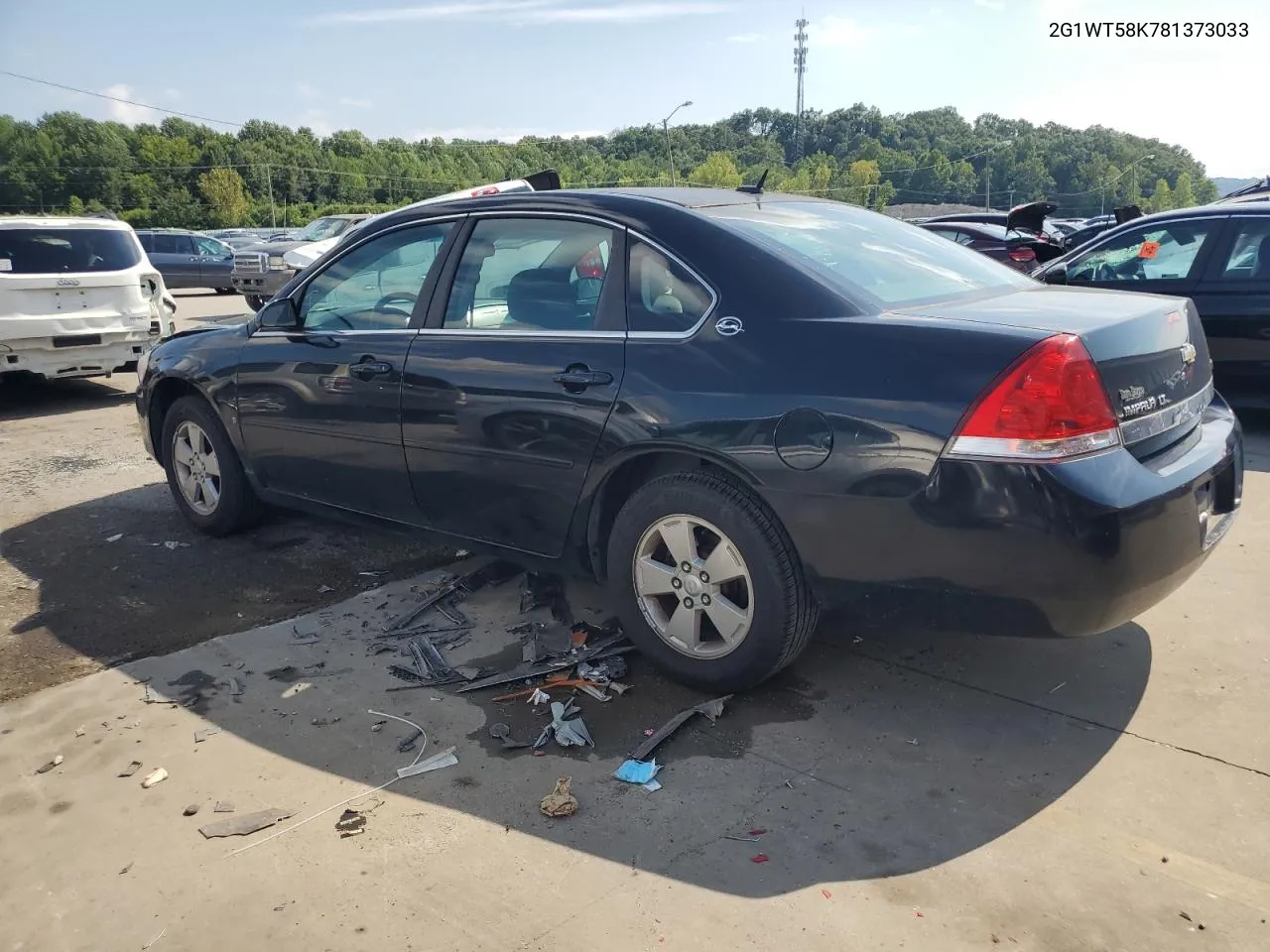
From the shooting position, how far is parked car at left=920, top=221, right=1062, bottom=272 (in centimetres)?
1116

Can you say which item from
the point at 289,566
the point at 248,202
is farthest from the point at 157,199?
the point at 289,566

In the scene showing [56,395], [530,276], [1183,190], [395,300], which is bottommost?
[1183,190]

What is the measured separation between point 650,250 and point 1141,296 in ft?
5.75

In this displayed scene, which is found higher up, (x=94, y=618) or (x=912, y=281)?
(x=912, y=281)

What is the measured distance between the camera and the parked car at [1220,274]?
23.3ft

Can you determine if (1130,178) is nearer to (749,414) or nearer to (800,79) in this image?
(800,79)

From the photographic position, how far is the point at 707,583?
346 cm

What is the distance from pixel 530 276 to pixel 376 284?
970 mm

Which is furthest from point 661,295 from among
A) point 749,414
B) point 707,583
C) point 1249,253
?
point 1249,253

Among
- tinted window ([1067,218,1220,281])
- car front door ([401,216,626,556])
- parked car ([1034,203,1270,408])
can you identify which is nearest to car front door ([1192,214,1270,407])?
parked car ([1034,203,1270,408])

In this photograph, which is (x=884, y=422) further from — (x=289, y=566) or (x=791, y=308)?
(x=289, y=566)

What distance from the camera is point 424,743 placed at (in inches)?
133

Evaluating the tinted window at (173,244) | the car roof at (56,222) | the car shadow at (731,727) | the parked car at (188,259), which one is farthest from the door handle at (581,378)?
the tinted window at (173,244)

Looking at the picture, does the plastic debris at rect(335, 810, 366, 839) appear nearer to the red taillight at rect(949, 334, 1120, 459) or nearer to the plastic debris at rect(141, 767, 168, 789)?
the plastic debris at rect(141, 767, 168, 789)
